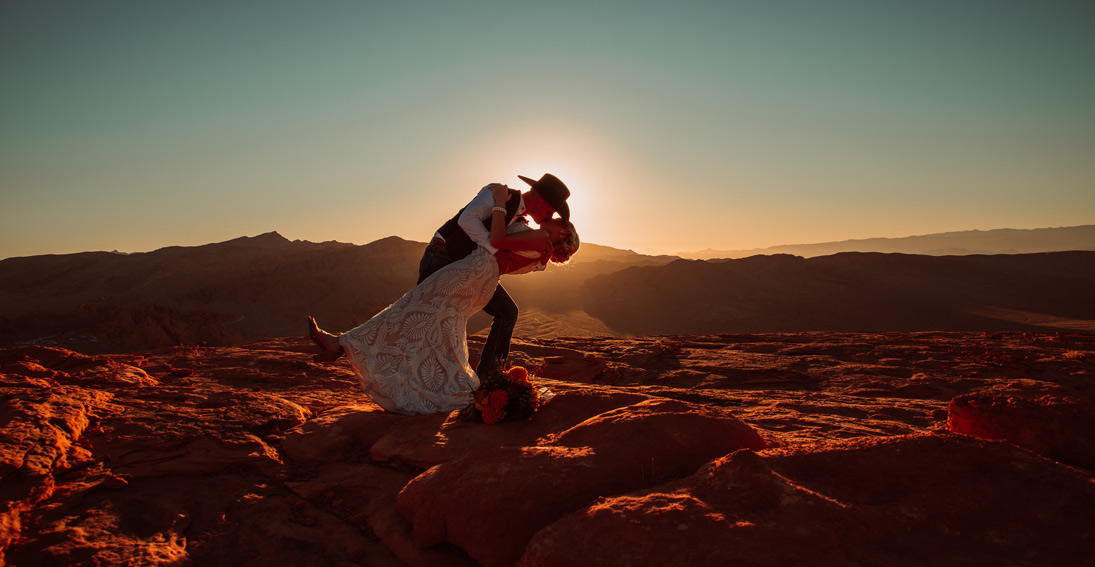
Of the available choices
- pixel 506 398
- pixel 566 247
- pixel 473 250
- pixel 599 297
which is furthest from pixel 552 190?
pixel 599 297

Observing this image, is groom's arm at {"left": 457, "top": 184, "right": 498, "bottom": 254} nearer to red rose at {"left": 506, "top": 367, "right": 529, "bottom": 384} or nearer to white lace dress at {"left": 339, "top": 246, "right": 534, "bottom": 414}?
white lace dress at {"left": 339, "top": 246, "right": 534, "bottom": 414}

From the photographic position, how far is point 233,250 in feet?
125

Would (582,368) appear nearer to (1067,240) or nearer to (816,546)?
(816,546)

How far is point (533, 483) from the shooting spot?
7.15ft

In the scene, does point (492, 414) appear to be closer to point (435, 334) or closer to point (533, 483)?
point (435, 334)

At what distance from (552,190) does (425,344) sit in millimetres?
1466

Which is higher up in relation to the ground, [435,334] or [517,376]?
[435,334]

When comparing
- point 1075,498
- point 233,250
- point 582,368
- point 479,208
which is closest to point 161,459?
point 479,208

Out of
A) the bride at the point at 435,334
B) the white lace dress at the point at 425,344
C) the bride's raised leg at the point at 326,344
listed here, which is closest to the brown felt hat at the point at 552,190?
the bride at the point at 435,334

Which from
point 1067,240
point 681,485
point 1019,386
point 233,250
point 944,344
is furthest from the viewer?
point 1067,240

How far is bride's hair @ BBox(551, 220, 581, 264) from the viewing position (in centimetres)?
421

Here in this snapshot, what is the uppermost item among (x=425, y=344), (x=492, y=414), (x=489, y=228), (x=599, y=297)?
(x=489, y=228)

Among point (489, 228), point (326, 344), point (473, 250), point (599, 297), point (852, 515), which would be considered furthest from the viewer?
point (599, 297)

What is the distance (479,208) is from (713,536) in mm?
2958
